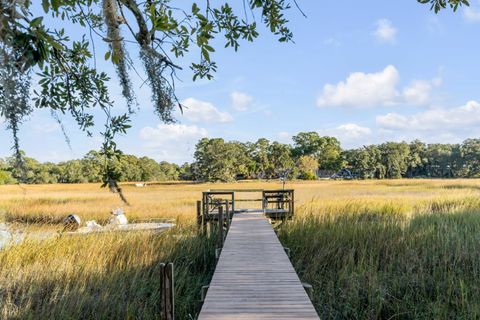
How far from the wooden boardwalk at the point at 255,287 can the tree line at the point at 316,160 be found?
183 ft

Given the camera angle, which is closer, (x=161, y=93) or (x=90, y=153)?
(x=161, y=93)

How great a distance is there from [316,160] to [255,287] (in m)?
73.9

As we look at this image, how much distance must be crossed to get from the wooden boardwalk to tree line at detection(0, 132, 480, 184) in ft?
183

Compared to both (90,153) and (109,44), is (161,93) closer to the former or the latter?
(109,44)

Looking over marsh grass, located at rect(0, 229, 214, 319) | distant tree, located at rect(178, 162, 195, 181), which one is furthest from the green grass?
distant tree, located at rect(178, 162, 195, 181)

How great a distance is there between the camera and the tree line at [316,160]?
64469 mm

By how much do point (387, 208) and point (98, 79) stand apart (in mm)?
13037

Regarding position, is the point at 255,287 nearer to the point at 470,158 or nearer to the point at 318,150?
the point at 318,150

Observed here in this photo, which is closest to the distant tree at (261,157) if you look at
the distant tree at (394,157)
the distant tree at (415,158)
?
the distant tree at (394,157)

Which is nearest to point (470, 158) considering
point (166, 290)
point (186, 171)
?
point (186, 171)

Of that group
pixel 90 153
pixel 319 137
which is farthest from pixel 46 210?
pixel 319 137

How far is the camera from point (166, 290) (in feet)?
11.0

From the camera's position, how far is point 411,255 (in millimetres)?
7656

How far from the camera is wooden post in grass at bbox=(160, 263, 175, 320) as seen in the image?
3.29 metres
